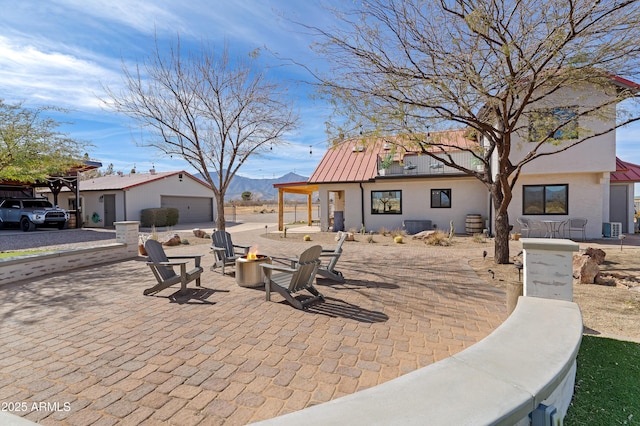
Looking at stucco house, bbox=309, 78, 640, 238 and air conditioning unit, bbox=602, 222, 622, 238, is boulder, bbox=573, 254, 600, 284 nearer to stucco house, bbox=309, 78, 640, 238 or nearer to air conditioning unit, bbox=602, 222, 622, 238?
stucco house, bbox=309, 78, 640, 238

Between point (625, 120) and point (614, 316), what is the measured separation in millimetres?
5101

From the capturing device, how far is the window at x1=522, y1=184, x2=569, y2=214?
46.3ft

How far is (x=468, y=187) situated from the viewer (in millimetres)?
16141

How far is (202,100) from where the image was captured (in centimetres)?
1046

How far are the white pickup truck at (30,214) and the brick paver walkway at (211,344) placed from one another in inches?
637

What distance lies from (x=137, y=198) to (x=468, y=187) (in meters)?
21.9

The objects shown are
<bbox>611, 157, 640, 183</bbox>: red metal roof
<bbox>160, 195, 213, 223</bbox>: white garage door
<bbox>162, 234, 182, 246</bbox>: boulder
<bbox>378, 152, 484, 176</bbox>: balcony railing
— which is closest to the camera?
<bbox>162, 234, 182, 246</bbox>: boulder

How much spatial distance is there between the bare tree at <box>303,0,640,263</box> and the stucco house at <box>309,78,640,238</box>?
9.72 ft

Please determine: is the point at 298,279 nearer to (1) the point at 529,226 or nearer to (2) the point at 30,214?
(1) the point at 529,226

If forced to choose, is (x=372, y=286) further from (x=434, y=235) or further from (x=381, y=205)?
(x=381, y=205)

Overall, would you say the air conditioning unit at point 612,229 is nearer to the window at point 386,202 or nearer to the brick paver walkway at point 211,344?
the window at point 386,202

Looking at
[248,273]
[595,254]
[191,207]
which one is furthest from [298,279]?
[191,207]

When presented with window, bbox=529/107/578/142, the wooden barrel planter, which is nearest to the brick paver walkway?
window, bbox=529/107/578/142

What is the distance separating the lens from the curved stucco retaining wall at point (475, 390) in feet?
4.40
